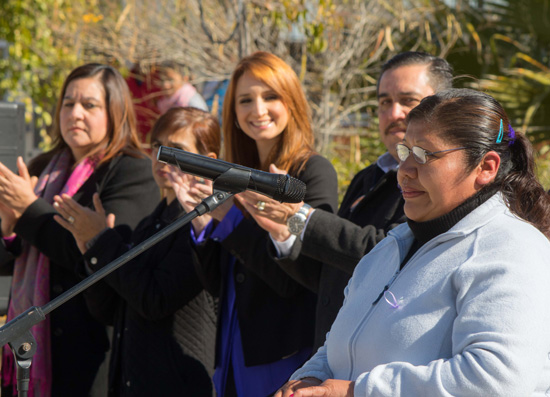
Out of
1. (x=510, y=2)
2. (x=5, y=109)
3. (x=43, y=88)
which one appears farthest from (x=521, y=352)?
(x=43, y=88)

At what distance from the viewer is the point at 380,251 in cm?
212

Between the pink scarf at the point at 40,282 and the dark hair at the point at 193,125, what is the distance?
1.70 ft

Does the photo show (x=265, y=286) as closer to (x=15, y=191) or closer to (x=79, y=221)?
(x=79, y=221)

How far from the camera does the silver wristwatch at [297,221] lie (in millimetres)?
2627

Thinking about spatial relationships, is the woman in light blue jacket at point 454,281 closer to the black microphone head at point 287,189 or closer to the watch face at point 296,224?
the black microphone head at point 287,189

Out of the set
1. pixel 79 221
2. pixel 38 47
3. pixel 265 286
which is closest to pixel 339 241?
pixel 265 286

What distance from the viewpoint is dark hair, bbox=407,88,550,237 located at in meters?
1.91

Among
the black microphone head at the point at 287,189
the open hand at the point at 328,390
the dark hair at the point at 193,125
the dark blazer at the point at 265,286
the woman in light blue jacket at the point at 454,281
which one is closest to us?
the woman in light blue jacket at the point at 454,281

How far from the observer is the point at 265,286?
2.99 meters

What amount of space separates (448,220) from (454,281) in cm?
21

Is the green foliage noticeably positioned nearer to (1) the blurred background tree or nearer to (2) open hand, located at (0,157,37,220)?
(1) the blurred background tree

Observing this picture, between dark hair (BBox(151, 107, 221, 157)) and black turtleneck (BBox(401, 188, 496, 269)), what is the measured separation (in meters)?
1.66

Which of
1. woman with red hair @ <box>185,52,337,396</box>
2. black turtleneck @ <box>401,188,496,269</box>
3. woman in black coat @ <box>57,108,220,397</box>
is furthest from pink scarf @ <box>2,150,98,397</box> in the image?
black turtleneck @ <box>401,188,496,269</box>

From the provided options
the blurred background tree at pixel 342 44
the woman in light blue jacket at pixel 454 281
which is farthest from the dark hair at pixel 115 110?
the woman in light blue jacket at pixel 454 281
